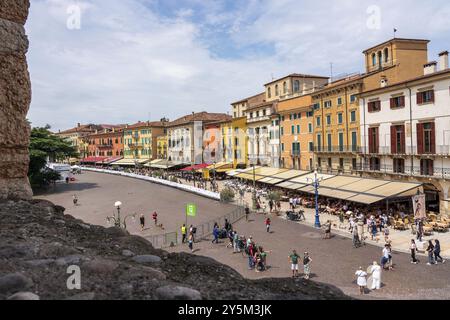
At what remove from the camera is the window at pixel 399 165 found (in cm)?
3155

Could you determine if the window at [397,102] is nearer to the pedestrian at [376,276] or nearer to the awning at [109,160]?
the pedestrian at [376,276]

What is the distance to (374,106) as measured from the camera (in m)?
35.4

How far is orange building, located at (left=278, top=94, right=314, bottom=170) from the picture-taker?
46.4 m

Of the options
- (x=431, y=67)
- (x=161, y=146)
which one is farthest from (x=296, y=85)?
(x=161, y=146)

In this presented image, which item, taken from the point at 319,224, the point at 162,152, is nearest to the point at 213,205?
the point at 319,224

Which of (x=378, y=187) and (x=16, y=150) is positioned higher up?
(x=16, y=150)

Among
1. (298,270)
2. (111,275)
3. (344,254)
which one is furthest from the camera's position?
(344,254)

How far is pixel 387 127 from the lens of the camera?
33656mm

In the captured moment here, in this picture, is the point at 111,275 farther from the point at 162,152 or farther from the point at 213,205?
the point at 162,152

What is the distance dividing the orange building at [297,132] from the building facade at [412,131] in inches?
382

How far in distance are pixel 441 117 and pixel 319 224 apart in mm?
12314

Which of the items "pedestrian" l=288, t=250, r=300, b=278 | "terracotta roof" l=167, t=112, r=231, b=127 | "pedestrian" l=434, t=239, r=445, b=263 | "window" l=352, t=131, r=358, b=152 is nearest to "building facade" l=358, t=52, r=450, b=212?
"window" l=352, t=131, r=358, b=152

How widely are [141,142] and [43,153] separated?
4217 cm

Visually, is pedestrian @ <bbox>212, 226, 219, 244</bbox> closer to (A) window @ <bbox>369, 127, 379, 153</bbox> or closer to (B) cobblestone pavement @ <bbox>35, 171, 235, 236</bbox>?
(B) cobblestone pavement @ <bbox>35, 171, 235, 236</bbox>
